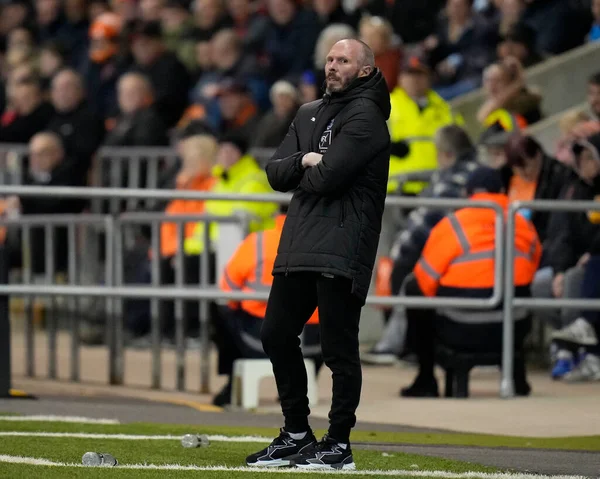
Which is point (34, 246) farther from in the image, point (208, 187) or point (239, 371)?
point (239, 371)

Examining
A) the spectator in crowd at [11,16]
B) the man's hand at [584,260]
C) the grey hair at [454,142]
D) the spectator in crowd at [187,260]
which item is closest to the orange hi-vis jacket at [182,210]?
the spectator in crowd at [187,260]

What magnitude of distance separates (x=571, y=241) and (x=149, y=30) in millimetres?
9197

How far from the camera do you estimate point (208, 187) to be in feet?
51.0

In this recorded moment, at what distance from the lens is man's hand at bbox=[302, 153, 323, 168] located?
756 cm

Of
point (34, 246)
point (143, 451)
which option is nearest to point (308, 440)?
point (143, 451)

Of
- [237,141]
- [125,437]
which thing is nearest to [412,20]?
[237,141]

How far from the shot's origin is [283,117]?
1639 centimetres

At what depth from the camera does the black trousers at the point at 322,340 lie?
25.0 feet

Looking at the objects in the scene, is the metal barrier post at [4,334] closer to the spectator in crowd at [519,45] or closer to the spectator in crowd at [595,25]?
the spectator in crowd at [519,45]

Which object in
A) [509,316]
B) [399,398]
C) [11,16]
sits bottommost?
[399,398]

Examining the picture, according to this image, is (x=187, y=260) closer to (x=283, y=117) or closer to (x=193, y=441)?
(x=283, y=117)

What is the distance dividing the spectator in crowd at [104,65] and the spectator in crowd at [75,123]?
214 centimetres

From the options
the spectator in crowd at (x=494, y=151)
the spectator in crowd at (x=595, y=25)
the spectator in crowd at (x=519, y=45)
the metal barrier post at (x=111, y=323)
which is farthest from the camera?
the spectator in crowd at (x=519, y=45)

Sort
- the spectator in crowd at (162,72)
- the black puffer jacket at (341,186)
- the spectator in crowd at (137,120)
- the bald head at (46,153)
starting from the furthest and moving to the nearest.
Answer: the spectator in crowd at (162,72), the spectator in crowd at (137,120), the bald head at (46,153), the black puffer jacket at (341,186)
